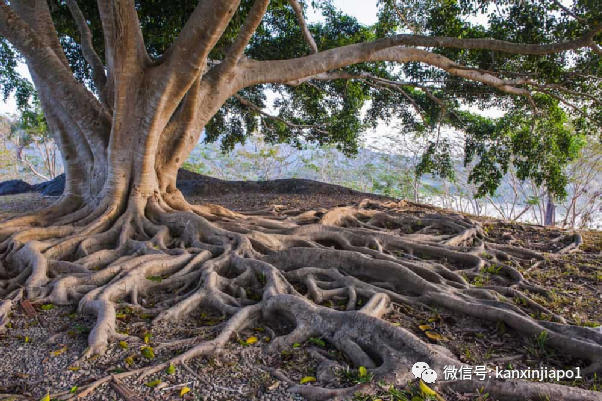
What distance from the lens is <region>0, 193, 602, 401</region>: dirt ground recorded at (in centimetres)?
222

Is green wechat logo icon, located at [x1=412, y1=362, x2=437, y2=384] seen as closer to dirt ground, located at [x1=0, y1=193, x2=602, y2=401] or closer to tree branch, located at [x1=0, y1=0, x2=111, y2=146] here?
dirt ground, located at [x1=0, y1=193, x2=602, y2=401]

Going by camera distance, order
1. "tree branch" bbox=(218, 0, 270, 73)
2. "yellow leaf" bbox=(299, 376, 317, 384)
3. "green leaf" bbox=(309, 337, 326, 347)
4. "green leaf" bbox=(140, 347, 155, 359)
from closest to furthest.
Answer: "yellow leaf" bbox=(299, 376, 317, 384), "green leaf" bbox=(140, 347, 155, 359), "green leaf" bbox=(309, 337, 326, 347), "tree branch" bbox=(218, 0, 270, 73)

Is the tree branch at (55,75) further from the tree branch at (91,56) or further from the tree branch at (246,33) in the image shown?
the tree branch at (246,33)

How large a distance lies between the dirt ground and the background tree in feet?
0.36

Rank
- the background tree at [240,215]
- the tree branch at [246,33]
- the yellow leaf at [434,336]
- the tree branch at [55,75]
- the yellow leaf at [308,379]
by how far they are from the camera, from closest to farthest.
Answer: the yellow leaf at [308,379] → the yellow leaf at [434,336] → the background tree at [240,215] → the tree branch at [246,33] → the tree branch at [55,75]

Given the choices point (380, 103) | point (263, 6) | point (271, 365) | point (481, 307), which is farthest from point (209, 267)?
point (380, 103)

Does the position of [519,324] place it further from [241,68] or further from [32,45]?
[32,45]

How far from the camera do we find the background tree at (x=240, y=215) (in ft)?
10.3

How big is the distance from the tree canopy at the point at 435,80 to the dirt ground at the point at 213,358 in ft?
12.3

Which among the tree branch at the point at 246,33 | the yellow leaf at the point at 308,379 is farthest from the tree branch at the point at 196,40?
the yellow leaf at the point at 308,379

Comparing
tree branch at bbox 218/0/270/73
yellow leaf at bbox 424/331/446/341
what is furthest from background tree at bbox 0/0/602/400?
yellow leaf at bbox 424/331/446/341

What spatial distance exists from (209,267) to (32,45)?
3970 mm

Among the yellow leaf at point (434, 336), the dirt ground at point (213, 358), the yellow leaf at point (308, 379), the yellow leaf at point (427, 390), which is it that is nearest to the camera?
the yellow leaf at point (427, 390)

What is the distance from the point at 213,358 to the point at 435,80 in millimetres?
8232
